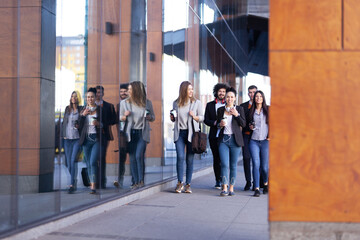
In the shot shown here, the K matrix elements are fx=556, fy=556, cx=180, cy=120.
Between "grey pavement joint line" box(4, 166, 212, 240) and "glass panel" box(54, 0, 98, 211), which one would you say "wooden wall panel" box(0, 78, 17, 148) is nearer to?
"glass panel" box(54, 0, 98, 211)

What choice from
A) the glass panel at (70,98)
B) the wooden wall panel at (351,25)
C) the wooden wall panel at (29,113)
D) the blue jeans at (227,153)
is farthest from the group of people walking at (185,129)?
the wooden wall panel at (351,25)

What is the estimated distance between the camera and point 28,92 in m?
5.71

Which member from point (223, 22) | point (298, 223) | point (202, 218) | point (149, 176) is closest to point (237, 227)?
point (202, 218)

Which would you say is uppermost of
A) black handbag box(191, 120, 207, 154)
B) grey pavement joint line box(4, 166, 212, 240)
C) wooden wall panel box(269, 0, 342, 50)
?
wooden wall panel box(269, 0, 342, 50)

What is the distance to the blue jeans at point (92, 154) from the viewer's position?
274 inches

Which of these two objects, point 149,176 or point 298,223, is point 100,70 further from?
point 298,223

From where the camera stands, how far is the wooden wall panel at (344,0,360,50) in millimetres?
4285

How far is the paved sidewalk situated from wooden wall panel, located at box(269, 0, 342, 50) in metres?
2.14

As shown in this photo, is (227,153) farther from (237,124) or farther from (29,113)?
(29,113)

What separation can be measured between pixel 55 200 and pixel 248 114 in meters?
4.70

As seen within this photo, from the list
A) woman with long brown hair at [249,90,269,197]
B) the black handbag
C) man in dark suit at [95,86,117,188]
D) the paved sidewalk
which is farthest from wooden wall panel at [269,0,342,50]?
woman with long brown hair at [249,90,269,197]

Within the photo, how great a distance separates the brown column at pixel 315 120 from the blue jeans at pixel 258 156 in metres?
5.24

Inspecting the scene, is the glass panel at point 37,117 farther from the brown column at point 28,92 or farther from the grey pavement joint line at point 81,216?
the grey pavement joint line at point 81,216

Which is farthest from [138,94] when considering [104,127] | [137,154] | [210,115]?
[210,115]
